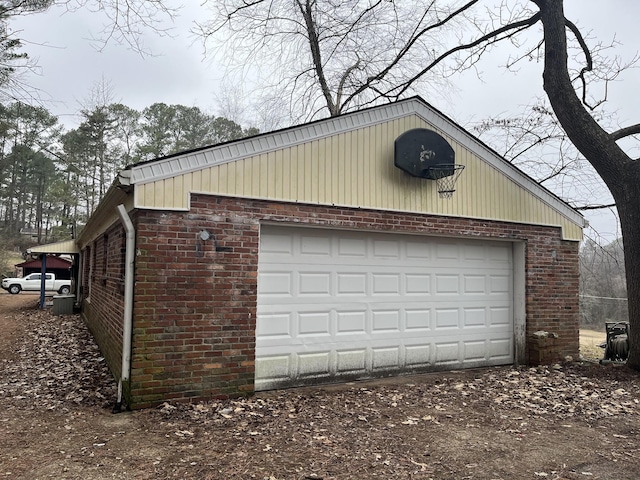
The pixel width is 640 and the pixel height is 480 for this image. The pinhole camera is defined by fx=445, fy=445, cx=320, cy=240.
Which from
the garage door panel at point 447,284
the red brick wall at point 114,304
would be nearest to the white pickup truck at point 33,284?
the red brick wall at point 114,304

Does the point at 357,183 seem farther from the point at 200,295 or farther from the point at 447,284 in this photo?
the point at 200,295

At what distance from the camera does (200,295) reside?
Result: 524cm

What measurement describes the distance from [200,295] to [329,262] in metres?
1.90

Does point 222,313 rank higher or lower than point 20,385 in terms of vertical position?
higher

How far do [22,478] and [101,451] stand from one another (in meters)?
0.62

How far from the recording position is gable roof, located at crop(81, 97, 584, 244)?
17.0 feet

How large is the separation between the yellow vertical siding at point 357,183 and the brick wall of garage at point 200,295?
163mm

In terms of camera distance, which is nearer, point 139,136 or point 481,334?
point 481,334

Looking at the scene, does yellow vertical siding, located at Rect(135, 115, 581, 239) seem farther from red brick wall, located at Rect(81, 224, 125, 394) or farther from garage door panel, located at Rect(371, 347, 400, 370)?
garage door panel, located at Rect(371, 347, 400, 370)

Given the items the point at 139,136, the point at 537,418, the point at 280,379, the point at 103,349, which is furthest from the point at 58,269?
the point at 537,418

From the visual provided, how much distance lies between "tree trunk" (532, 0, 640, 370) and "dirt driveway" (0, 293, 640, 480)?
1.72 meters

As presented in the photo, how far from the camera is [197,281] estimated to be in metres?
5.23

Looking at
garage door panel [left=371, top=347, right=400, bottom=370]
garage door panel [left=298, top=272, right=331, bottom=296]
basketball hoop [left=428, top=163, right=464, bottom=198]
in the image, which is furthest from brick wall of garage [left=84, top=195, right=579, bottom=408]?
garage door panel [left=371, top=347, right=400, bottom=370]

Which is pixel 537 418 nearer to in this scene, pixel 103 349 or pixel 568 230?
pixel 568 230
